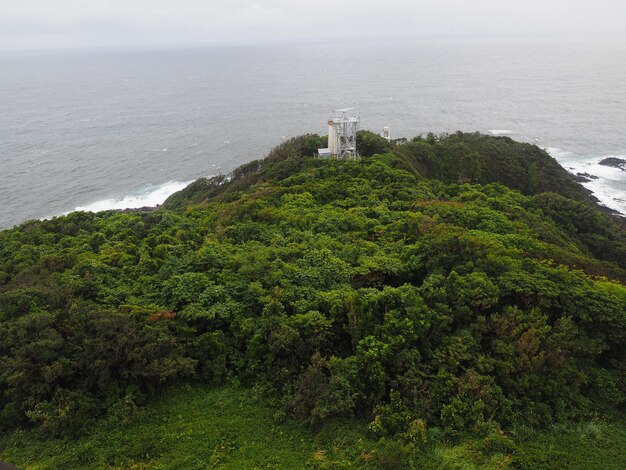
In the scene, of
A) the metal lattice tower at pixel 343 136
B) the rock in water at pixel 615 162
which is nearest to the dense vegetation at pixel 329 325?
the metal lattice tower at pixel 343 136

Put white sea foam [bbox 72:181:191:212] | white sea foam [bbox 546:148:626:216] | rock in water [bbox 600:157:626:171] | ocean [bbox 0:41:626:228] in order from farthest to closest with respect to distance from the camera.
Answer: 1. rock in water [bbox 600:157:626:171]
2. ocean [bbox 0:41:626:228]
3. white sea foam [bbox 72:181:191:212]
4. white sea foam [bbox 546:148:626:216]

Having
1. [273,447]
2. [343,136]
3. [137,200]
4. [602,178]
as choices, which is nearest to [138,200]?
[137,200]

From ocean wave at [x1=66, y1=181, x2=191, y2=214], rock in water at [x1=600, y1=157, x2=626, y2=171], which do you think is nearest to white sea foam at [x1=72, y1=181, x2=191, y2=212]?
ocean wave at [x1=66, y1=181, x2=191, y2=214]

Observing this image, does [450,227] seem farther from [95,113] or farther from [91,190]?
[95,113]

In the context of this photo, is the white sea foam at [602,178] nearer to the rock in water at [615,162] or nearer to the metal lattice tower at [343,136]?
the rock in water at [615,162]

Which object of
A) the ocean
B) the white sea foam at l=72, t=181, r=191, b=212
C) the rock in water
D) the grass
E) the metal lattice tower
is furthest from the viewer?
the rock in water

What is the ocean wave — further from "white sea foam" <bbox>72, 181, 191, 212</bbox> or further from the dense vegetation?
the dense vegetation

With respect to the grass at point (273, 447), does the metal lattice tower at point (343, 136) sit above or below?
above
